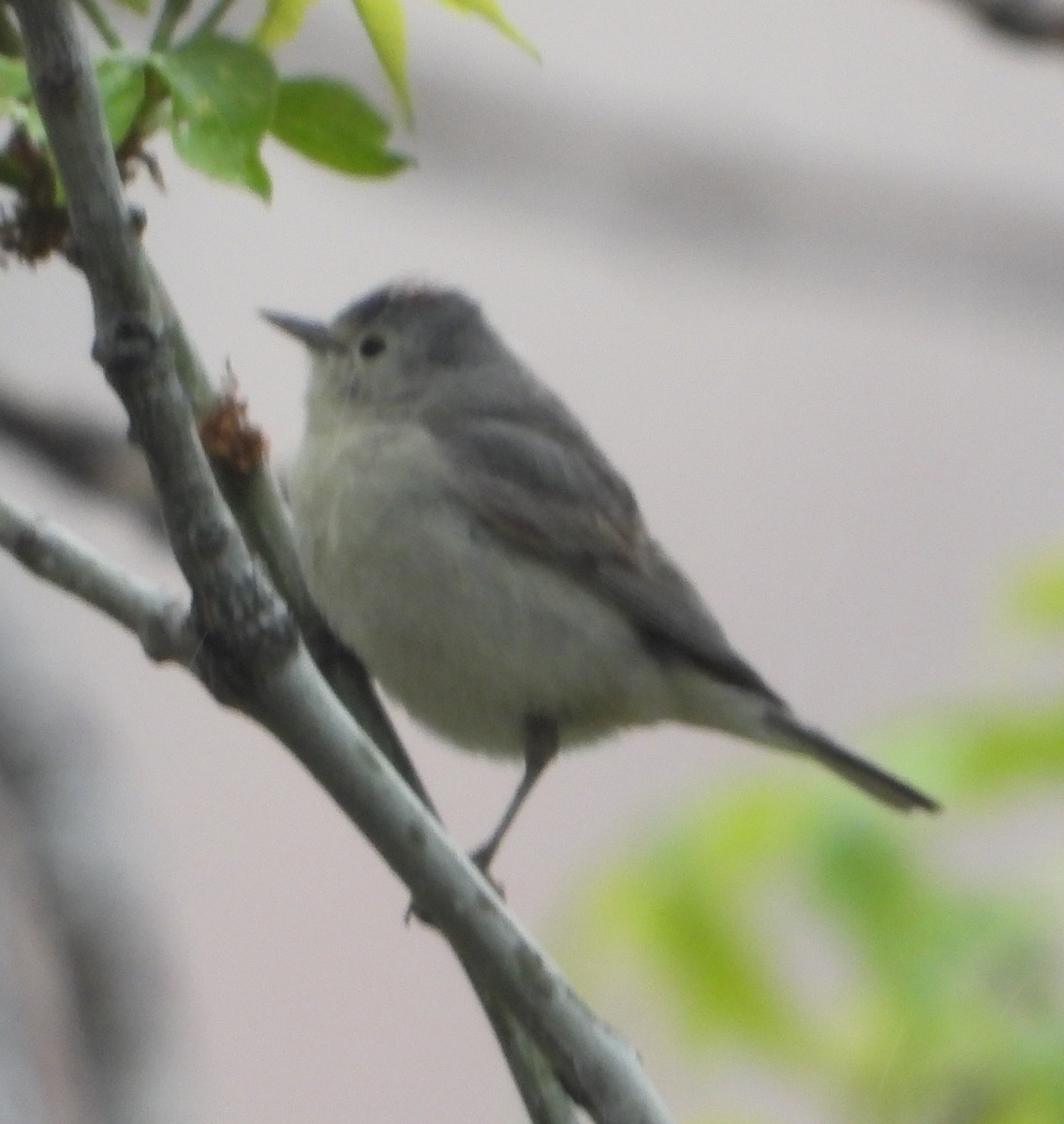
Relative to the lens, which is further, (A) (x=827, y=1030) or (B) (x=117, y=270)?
(A) (x=827, y=1030)

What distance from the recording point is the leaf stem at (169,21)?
178 cm

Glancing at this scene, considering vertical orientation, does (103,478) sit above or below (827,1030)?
above

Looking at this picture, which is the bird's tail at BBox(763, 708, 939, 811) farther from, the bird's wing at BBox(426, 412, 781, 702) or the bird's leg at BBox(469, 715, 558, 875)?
the bird's leg at BBox(469, 715, 558, 875)

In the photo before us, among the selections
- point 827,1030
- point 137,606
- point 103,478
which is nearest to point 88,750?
point 103,478

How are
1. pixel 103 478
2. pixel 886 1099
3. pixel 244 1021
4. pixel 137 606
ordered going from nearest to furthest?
pixel 137 606 → pixel 103 478 → pixel 886 1099 → pixel 244 1021

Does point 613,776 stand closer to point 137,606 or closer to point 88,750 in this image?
point 88,750

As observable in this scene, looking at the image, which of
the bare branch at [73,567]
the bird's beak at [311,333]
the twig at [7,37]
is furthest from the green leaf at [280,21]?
the bird's beak at [311,333]

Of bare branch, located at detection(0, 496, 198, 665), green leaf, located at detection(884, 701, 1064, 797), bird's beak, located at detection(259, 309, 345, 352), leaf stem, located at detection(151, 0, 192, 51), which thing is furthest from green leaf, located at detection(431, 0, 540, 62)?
bird's beak, located at detection(259, 309, 345, 352)

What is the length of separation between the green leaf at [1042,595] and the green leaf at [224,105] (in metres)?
1.83

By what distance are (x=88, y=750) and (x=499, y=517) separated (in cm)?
116

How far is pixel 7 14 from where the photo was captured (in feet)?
6.39

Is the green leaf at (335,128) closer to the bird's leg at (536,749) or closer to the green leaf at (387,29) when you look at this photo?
the green leaf at (387,29)

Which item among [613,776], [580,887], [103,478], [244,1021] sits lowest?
[244,1021]

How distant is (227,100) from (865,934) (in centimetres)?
196
